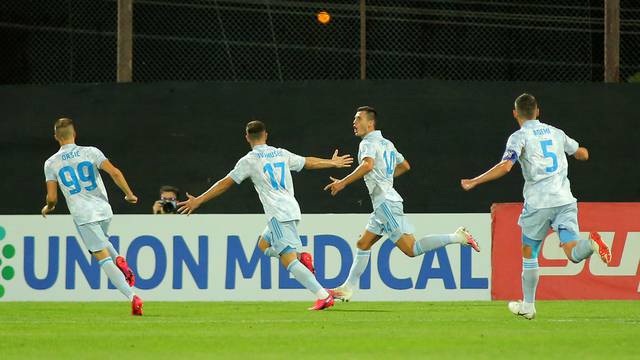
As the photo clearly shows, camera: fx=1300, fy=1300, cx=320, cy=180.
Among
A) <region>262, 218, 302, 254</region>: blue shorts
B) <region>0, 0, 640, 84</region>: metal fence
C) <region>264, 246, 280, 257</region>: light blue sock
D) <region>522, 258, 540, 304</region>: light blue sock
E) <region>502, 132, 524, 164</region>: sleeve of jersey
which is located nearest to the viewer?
<region>502, 132, 524, 164</region>: sleeve of jersey

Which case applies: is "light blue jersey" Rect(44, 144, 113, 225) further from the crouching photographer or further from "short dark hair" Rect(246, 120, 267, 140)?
the crouching photographer

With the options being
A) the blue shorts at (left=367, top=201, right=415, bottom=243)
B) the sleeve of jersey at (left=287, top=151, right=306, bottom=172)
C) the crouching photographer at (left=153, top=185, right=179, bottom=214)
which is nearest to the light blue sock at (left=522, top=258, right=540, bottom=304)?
the blue shorts at (left=367, top=201, right=415, bottom=243)

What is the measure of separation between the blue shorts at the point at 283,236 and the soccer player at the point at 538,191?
2.37 meters

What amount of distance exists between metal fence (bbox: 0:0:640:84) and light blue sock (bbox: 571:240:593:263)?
24.3 feet

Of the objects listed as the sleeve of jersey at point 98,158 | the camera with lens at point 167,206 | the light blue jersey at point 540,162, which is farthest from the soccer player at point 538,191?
the camera with lens at point 167,206

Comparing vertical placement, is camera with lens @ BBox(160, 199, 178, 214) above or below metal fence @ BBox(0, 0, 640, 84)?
below

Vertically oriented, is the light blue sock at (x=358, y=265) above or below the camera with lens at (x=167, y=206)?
below

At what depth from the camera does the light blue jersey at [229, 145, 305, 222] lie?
12664 mm
